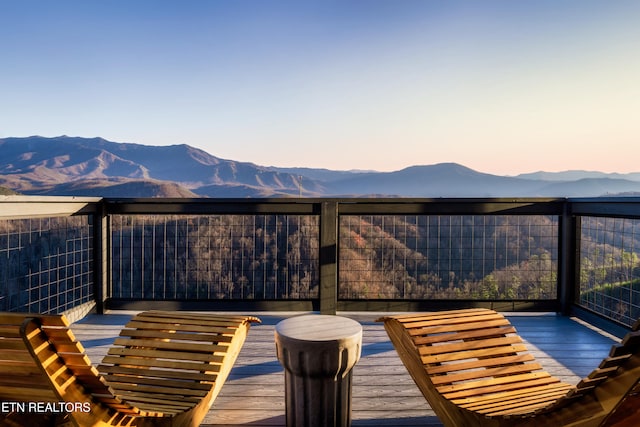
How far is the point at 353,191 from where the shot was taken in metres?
72.6

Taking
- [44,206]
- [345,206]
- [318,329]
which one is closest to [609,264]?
[345,206]

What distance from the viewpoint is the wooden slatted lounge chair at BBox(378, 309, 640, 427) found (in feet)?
4.11

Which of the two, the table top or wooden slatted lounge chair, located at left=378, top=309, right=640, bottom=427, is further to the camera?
the table top

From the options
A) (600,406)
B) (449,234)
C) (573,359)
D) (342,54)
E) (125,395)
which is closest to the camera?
(600,406)

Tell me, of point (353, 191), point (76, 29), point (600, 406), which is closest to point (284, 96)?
point (76, 29)

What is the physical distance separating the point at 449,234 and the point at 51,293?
15.1 feet

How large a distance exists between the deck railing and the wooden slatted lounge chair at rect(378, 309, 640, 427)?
195 centimetres

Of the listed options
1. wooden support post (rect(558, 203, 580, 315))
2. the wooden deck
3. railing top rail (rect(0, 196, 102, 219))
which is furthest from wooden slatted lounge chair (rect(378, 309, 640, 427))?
railing top rail (rect(0, 196, 102, 219))

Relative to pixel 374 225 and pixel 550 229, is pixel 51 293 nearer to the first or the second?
pixel 374 225

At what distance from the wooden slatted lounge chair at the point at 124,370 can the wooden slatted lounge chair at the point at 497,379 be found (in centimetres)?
117

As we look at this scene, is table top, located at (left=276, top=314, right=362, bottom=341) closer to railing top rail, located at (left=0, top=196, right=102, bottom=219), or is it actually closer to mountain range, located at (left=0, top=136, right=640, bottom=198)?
railing top rail, located at (left=0, top=196, right=102, bottom=219)

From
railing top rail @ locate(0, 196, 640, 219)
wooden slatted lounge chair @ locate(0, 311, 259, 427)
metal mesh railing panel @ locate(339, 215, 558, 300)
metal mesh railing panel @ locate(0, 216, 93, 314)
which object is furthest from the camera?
metal mesh railing panel @ locate(339, 215, 558, 300)

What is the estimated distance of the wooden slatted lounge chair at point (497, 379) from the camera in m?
1.25

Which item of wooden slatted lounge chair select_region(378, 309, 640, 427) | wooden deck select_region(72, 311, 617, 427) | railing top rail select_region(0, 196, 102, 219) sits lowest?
wooden deck select_region(72, 311, 617, 427)
